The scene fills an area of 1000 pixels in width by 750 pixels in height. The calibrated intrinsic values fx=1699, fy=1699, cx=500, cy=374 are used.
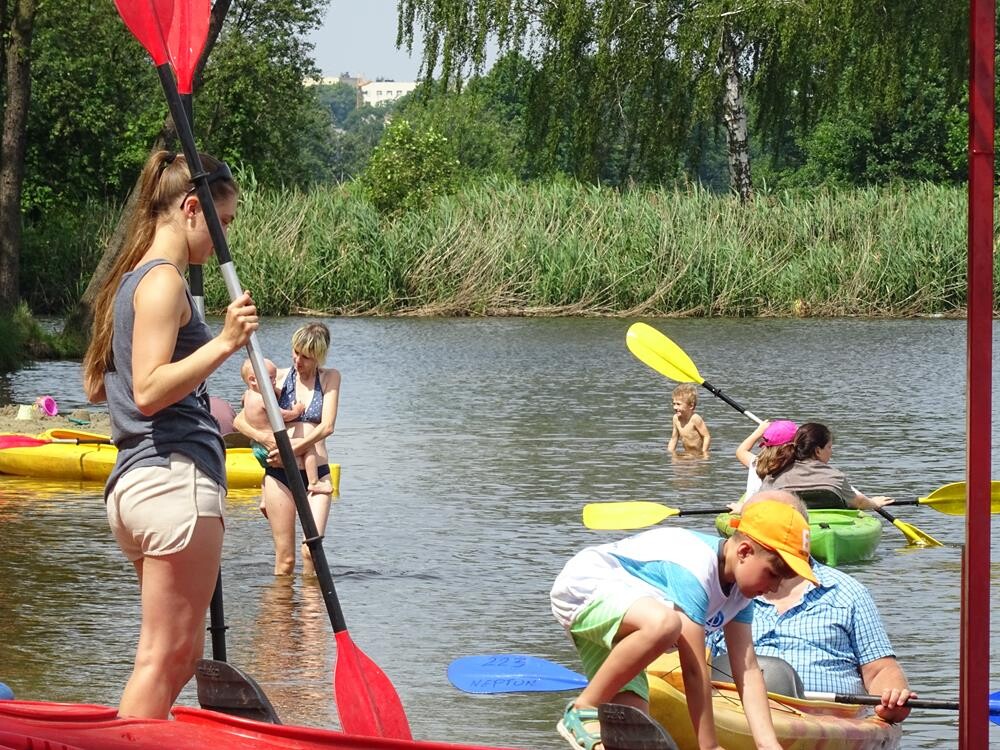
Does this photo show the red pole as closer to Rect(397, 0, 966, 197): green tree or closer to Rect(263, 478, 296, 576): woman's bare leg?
Rect(263, 478, 296, 576): woman's bare leg

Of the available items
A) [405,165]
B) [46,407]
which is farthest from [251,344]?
[405,165]

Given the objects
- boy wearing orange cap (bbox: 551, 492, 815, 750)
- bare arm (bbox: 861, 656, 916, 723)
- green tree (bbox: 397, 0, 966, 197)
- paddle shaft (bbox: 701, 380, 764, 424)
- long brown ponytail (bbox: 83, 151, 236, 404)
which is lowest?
paddle shaft (bbox: 701, 380, 764, 424)

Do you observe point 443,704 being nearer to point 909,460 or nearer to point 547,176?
point 909,460

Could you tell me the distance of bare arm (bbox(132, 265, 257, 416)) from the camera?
12.2 feet

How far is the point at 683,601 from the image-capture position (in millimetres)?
4121

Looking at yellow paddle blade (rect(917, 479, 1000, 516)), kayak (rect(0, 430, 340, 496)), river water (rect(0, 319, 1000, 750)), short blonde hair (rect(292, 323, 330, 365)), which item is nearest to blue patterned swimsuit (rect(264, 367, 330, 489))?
short blonde hair (rect(292, 323, 330, 365))

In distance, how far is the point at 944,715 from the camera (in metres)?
5.71

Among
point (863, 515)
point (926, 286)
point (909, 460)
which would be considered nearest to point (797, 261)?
point (926, 286)

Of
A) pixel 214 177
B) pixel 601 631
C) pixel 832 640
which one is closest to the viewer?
pixel 214 177

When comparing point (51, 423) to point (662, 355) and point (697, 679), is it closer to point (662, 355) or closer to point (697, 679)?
point (662, 355)

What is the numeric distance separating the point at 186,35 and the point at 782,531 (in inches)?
83.2

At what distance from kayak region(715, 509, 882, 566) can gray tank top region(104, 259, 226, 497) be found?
15.2 ft

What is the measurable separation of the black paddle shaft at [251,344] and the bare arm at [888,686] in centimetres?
152

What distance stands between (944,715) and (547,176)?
92.2ft
